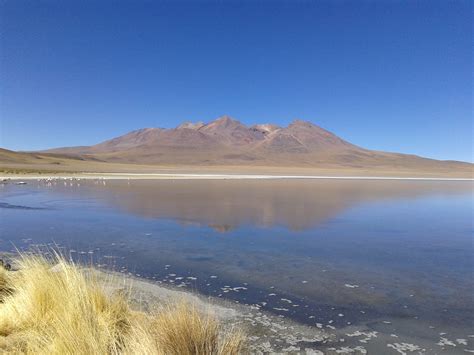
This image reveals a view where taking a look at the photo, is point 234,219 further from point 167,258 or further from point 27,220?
point 27,220

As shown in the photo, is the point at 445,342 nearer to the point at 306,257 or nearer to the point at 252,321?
the point at 252,321

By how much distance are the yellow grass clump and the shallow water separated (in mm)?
1743

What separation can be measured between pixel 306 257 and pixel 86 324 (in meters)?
4.87

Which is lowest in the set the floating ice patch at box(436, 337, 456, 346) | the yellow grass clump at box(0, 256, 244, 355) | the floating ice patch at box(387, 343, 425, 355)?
the floating ice patch at box(387, 343, 425, 355)

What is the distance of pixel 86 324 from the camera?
3.05m

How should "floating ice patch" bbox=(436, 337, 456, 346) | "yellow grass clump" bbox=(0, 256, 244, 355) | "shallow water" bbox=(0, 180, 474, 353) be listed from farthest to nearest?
"shallow water" bbox=(0, 180, 474, 353), "floating ice patch" bbox=(436, 337, 456, 346), "yellow grass clump" bbox=(0, 256, 244, 355)

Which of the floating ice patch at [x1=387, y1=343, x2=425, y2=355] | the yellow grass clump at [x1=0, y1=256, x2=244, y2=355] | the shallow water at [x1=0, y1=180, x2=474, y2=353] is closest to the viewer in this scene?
the yellow grass clump at [x1=0, y1=256, x2=244, y2=355]

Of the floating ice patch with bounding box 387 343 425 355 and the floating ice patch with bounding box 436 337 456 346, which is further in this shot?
the floating ice patch with bounding box 436 337 456 346

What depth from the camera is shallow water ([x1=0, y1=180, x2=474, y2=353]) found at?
464 centimetres

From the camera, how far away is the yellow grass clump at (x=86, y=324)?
9.43 feet

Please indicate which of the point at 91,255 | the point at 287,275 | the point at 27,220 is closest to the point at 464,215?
the point at 287,275

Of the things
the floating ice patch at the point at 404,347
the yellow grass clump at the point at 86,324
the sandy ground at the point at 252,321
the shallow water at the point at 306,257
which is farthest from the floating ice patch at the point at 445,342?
the yellow grass clump at the point at 86,324

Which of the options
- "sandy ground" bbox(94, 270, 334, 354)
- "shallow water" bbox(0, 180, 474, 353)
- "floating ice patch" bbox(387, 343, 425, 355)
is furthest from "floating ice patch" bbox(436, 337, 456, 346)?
"sandy ground" bbox(94, 270, 334, 354)

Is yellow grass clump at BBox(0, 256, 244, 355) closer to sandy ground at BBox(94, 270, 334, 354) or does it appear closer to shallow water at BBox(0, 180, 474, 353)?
sandy ground at BBox(94, 270, 334, 354)
